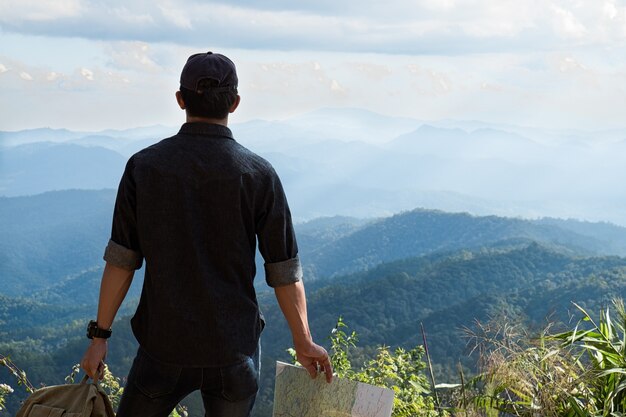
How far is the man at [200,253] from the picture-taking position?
1.85 m

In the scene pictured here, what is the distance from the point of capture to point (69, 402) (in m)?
1.99

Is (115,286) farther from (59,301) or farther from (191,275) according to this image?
(59,301)

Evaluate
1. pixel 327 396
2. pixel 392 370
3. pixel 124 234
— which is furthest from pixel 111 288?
pixel 392 370

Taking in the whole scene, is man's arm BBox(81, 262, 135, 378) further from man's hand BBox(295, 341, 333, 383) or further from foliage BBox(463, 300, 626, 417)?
foliage BBox(463, 300, 626, 417)

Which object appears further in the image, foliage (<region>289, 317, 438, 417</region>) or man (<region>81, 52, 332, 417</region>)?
foliage (<region>289, 317, 438, 417</region>)

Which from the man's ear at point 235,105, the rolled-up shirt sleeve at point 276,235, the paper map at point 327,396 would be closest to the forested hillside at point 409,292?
the paper map at point 327,396

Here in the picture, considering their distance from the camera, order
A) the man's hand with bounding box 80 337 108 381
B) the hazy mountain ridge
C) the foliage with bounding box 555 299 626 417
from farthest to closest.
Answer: the hazy mountain ridge → the foliage with bounding box 555 299 626 417 → the man's hand with bounding box 80 337 108 381

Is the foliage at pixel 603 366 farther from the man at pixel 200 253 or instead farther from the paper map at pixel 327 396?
the man at pixel 200 253

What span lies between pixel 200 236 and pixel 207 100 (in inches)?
12.8

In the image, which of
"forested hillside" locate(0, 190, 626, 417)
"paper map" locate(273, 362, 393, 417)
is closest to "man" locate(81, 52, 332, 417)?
"paper map" locate(273, 362, 393, 417)

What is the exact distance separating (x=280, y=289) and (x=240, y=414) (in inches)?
12.9

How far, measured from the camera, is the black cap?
1.85 meters

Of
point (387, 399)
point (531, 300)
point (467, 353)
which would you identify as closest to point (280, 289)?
point (387, 399)

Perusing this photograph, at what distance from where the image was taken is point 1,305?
238 feet
